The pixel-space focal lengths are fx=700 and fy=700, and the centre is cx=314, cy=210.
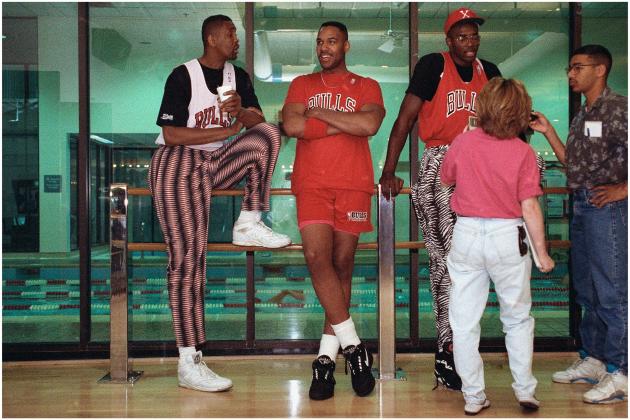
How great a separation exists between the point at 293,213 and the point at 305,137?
1573 millimetres

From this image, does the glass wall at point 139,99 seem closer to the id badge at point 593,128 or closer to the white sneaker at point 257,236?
the white sneaker at point 257,236

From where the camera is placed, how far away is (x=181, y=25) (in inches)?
188

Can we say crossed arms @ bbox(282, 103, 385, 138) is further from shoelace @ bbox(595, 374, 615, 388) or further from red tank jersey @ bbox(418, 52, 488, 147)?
shoelace @ bbox(595, 374, 615, 388)

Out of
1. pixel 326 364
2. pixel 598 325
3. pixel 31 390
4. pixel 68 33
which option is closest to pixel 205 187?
pixel 326 364

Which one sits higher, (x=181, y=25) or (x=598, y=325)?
(x=181, y=25)

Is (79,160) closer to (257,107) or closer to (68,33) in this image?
(68,33)

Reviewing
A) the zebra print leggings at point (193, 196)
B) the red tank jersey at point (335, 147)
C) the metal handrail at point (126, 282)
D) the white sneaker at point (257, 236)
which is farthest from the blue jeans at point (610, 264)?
the zebra print leggings at point (193, 196)

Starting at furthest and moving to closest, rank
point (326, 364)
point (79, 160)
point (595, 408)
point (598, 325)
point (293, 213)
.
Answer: point (293, 213) → point (79, 160) → point (598, 325) → point (326, 364) → point (595, 408)

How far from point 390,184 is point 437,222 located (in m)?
0.34

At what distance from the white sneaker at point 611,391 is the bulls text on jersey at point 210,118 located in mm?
2086

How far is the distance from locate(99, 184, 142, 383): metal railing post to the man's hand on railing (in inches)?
51.1

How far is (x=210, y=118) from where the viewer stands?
3.38 meters

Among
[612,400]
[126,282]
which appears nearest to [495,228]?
[612,400]

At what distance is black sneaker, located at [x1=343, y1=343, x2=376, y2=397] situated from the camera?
3121mm
